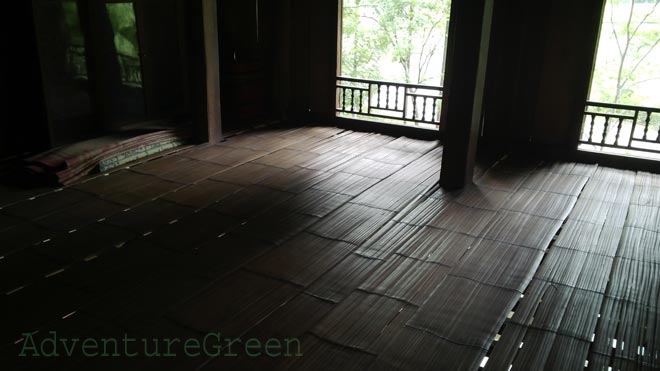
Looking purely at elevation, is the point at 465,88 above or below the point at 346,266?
above

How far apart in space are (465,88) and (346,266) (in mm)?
2026

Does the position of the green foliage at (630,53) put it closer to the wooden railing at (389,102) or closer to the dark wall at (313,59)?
the wooden railing at (389,102)

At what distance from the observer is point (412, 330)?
2592mm

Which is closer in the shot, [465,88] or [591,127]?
[465,88]

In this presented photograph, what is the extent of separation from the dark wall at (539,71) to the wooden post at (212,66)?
2812mm

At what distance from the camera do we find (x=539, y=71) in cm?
548

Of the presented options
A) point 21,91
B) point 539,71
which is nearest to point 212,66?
point 21,91

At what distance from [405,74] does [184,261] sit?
4226 millimetres

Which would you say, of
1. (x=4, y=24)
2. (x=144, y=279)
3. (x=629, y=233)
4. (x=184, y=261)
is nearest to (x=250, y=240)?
(x=184, y=261)

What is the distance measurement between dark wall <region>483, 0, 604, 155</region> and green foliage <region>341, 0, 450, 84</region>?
783mm

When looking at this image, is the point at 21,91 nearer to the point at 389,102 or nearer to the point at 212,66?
the point at 212,66

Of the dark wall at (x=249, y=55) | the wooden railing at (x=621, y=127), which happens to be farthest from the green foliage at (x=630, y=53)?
the dark wall at (x=249, y=55)

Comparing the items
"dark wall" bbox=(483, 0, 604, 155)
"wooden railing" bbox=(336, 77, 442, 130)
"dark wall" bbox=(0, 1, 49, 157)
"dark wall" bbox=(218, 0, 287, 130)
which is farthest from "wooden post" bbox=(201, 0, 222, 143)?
"dark wall" bbox=(483, 0, 604, 155)

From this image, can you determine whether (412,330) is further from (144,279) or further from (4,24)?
(4,24)
